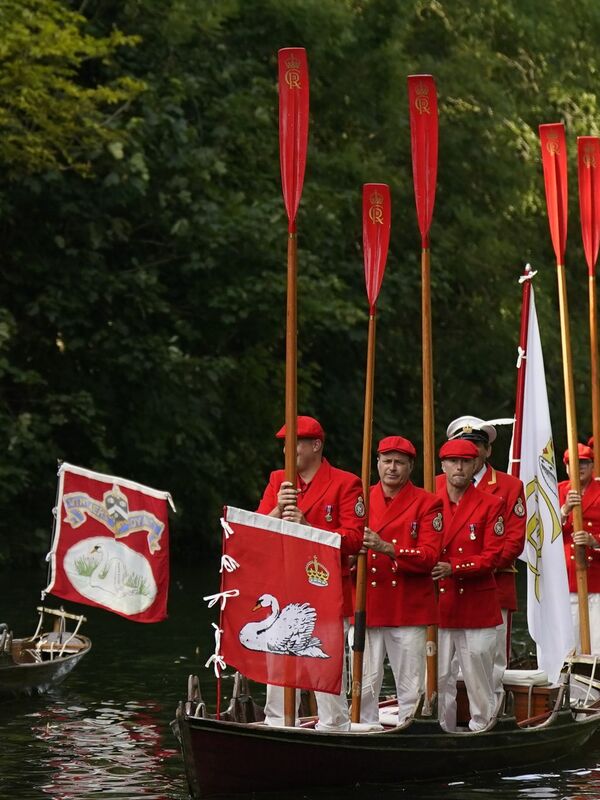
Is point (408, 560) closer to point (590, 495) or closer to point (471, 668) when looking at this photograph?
point (471, 668)

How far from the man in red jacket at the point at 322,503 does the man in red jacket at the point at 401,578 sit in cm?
57

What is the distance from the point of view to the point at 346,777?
11438mm

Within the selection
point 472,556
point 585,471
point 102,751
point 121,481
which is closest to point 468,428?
point 472,556

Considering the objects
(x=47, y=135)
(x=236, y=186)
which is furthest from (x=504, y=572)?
(x=236, y=186)

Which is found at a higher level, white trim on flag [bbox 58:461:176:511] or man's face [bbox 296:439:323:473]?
white trim on flag [bbox 58:461:176:511]

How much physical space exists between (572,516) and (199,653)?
618 centimetres

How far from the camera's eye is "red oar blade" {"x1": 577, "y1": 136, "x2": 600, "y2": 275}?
16.1m

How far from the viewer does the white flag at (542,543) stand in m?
14.1

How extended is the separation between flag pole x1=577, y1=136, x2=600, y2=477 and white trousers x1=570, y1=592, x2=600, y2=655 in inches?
53.1

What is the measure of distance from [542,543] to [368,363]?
2.75m

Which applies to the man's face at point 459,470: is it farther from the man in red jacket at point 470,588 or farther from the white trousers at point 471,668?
the white trousers at point 471,668

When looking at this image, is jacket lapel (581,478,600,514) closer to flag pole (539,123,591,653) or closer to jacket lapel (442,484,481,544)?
flag pole (539,123,591,653)

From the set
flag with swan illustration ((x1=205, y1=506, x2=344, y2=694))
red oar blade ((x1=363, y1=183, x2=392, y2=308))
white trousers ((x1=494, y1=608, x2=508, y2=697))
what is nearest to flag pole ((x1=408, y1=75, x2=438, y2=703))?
red oar blade ((x1=363, y1=183, x2=392, y2=308))

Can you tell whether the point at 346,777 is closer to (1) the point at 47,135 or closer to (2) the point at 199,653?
(2) the point at 199,653
